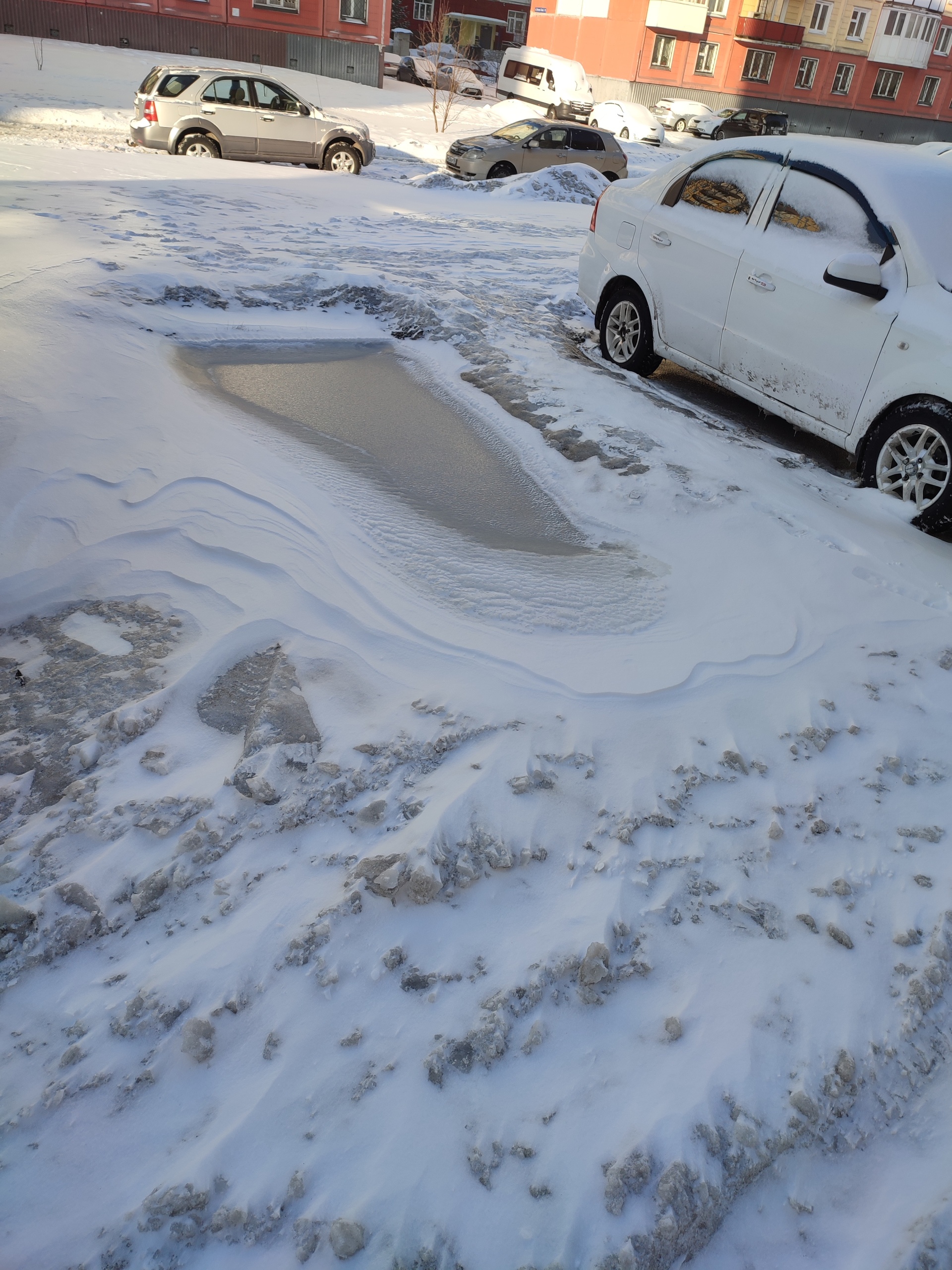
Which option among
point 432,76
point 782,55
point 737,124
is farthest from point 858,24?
point 432,76

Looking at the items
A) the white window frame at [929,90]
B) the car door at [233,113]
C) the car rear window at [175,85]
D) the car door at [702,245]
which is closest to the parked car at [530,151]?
the car door at [233,113]

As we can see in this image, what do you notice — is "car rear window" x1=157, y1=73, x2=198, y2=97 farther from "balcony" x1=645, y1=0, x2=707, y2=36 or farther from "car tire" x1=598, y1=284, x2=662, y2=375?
"balcony" x1=645, y1=0, x2=707, y2=36

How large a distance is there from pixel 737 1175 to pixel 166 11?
1228 inches

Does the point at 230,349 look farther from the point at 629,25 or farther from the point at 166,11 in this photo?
the point at 629,25

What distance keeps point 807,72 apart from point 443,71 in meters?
18.5

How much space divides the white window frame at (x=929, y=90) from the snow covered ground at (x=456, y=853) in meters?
48.9

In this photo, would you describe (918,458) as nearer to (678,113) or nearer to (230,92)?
(230,92)

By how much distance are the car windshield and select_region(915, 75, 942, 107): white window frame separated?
35993 mm

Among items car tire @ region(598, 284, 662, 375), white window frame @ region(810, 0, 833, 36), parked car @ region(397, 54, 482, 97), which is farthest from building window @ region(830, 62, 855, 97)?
car tire @ region(598, 284, 662, 375)

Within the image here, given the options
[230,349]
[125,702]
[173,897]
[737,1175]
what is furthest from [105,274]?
[737,1175]

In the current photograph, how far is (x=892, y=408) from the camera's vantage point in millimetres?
4680

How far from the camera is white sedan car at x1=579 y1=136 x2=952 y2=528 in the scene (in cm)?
455

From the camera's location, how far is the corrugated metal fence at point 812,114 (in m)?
36.2

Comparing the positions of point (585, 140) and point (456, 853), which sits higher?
point (585, 140)
